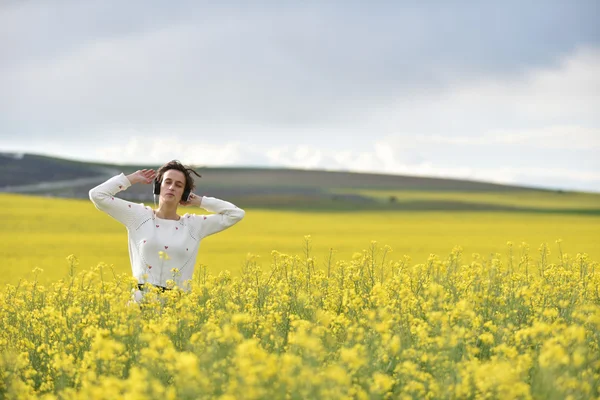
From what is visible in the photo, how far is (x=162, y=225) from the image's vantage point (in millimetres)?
7727

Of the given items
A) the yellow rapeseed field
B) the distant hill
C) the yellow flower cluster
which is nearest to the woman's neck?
the yellow rapeseed field

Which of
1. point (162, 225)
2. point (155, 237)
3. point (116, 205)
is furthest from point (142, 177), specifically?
point (155, 237)

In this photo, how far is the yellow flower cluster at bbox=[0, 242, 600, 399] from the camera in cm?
419

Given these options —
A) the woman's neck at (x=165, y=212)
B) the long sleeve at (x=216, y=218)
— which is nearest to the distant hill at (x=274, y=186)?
the long sleeve at (x=216, y=218)

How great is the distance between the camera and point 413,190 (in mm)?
82688

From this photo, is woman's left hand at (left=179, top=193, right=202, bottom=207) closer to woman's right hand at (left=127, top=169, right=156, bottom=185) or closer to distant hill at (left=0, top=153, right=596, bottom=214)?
woman's right hand at (left=127, top=169, right=156, bottom=185)

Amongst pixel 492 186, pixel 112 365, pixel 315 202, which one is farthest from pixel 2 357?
pixel 492 186

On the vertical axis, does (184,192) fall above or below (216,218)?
above

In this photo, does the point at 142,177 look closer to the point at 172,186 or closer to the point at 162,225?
the point at 172,186

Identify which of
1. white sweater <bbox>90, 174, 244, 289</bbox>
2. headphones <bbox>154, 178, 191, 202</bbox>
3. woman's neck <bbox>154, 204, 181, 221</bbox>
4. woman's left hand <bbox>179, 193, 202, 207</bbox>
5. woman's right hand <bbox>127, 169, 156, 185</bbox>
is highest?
woman's right hand <bbox>127, 169, 156, 185</bbox>

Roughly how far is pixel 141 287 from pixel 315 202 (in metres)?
53.4

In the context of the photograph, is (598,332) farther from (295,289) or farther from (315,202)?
(315,202)

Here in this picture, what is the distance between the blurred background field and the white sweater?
9.64 meters

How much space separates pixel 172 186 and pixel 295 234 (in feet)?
90.9
